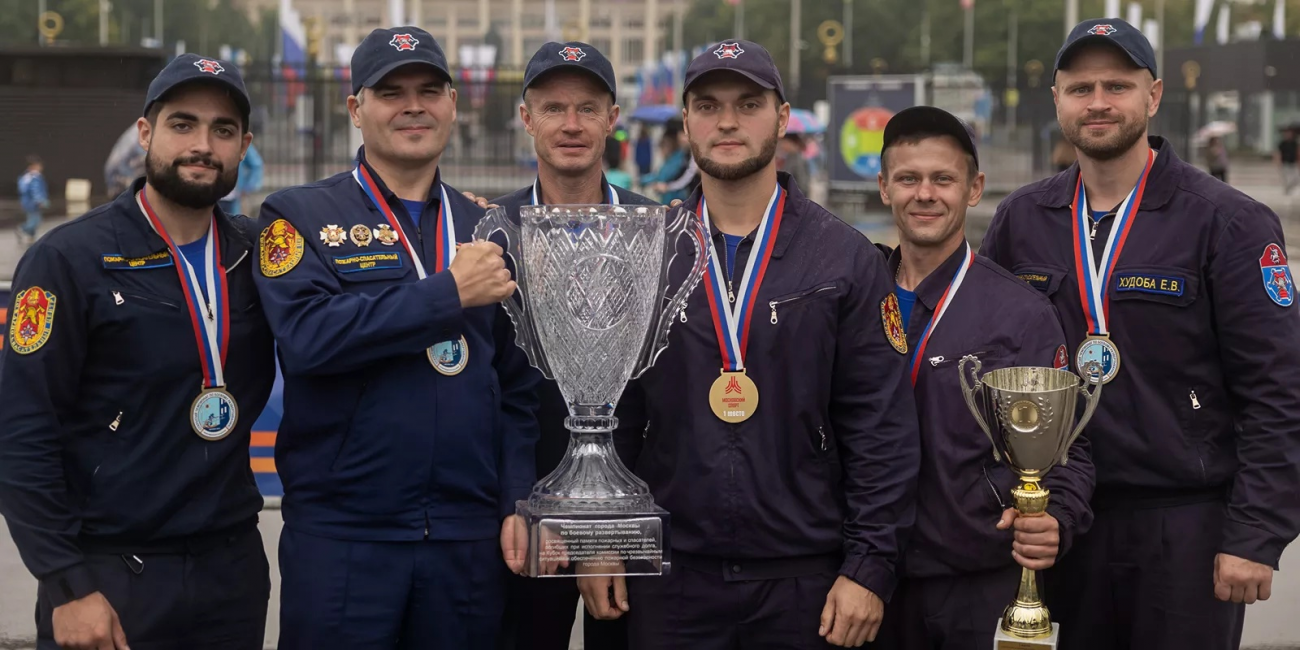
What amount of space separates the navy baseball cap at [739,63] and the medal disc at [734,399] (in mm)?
769

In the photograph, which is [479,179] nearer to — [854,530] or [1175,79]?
[854,530]

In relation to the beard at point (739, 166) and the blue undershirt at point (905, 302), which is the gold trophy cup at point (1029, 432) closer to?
the blue undershirt at point (905, 302)

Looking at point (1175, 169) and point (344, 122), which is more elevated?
point (344, 122)

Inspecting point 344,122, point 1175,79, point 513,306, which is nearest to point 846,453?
point 513,306

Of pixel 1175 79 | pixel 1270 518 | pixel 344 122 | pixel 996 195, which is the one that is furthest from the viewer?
pixel 1175 79

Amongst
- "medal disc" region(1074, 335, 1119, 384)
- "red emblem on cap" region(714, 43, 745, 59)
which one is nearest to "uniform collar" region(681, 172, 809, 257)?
"red emblem on cap" region(714, 43, 745, 59)

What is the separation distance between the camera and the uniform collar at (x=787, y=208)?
3.71 m

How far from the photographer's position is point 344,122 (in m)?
29.3

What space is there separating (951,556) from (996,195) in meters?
24.6

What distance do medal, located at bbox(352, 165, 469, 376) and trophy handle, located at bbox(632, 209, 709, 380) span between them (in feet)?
1.57

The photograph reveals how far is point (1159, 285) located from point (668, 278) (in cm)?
140

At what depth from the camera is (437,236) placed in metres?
3.78

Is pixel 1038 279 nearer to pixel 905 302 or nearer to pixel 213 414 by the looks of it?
pixel 905 302

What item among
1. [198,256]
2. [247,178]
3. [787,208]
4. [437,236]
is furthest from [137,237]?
[247,178]
